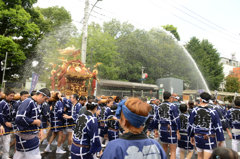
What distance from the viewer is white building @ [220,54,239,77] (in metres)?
49.8

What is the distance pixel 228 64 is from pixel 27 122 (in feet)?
195

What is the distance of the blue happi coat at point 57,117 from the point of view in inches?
241

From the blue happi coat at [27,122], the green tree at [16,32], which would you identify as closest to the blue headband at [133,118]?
the blue happi coat at [27,122]

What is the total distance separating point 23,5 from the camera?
23.6m

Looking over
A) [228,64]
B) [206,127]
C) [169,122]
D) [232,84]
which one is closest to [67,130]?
[169,122]

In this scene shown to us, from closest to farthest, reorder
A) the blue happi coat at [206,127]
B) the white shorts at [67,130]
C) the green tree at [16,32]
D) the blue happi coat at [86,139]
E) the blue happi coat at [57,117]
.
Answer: the blue happi coat at [86,139]
the blue happi coat at [206,127]
the blue happi coat at [57,117]
the white shorts at [67,130]
the green tree at [16,32]

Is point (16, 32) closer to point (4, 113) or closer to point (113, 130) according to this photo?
point (4, 113)

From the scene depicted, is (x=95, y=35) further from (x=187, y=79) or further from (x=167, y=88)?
(x=187, y=79)

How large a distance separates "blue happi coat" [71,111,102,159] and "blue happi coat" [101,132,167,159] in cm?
188

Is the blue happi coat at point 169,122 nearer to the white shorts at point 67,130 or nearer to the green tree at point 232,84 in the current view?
the white shorts at point 67,130

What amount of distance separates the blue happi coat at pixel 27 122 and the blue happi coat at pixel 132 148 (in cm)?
261

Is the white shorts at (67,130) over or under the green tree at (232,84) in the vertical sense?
under

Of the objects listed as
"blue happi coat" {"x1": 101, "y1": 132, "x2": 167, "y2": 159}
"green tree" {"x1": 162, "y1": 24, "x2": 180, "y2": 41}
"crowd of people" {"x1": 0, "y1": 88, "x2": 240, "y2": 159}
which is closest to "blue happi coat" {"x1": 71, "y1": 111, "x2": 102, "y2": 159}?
"crowd of people" {"x1": 0, "y1": 88, "x2": 240, "y2": 159}

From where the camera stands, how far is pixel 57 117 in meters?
6.20
